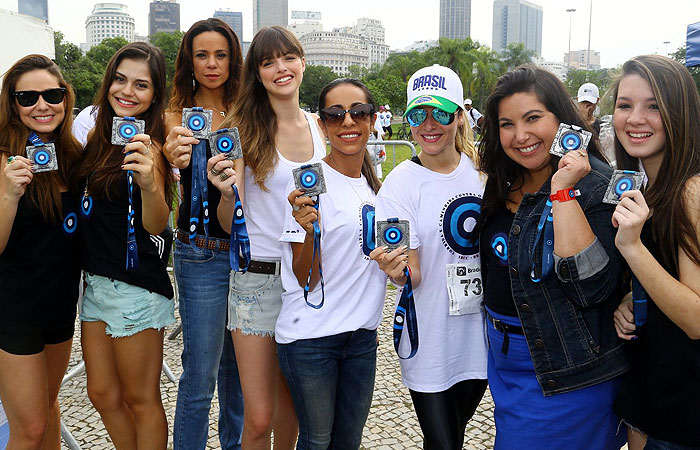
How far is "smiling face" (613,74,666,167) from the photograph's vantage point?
7.05ft

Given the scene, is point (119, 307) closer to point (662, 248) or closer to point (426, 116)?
point (426, 116)

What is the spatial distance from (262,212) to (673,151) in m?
1.88

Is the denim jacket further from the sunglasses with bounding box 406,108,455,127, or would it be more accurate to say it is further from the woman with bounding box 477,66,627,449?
the sunglasses with bounding box 406,108,455,127

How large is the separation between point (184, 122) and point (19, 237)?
1008 mm

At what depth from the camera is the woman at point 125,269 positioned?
2871 millimetres

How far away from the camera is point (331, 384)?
8.70ft

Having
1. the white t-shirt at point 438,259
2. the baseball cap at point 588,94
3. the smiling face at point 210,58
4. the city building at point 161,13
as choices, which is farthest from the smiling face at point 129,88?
the city building at point 161,13

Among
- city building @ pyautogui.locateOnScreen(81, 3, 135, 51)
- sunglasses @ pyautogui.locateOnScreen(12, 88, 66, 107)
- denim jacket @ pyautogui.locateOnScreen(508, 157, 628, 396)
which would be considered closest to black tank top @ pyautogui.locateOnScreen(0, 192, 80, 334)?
sunglasses @ pyautogui.locateOnScreen(12, 88, 66, 107)

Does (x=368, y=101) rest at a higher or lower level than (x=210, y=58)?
lower

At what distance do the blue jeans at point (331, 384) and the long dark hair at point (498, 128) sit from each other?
0.83 metres

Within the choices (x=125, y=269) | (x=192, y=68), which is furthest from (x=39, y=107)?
(x=125, y=269)

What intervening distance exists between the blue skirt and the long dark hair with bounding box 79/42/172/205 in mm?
2002

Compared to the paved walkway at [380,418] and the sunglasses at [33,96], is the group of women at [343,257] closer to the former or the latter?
the sunglasses at [33,96]

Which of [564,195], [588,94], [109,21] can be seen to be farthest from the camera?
[109,21]
